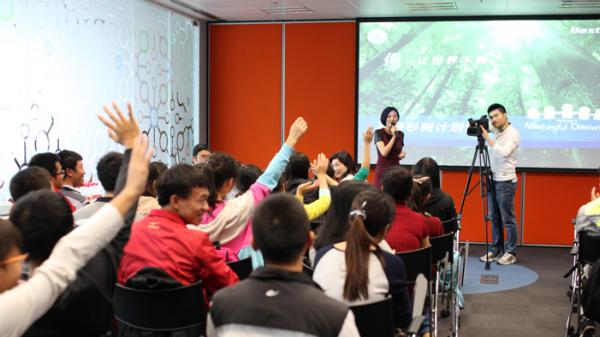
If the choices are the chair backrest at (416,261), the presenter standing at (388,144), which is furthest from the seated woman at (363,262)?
the presenter standing at (388,144)

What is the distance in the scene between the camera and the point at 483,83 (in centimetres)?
780

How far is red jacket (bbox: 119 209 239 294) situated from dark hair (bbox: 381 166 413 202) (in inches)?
47.9

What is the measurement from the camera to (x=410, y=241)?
342 centimetres

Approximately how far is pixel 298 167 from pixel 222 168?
127 centimetres

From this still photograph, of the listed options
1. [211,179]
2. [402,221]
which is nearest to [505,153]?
[402,221]

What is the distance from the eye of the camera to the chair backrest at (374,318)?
2.23 metres

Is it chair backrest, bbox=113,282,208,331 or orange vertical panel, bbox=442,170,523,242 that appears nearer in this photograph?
chair backrest, bbox=113,282,208,331

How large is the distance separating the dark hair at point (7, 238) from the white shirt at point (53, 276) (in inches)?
3.3

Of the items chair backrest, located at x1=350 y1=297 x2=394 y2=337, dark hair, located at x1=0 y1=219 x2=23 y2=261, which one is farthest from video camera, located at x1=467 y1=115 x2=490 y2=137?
dark hair, located at x1=0 y1=219 x2=23 y2=261

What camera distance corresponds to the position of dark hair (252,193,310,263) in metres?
1.70

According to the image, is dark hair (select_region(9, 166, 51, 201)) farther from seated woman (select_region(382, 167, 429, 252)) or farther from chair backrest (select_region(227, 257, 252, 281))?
seated woman (select_region(382, 167, 429, 252))

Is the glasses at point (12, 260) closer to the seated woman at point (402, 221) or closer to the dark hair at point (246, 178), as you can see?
the seated woman at point (402, 221)

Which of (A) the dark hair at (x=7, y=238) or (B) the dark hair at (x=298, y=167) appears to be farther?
(B) the dark hair at (x=298, y=167)

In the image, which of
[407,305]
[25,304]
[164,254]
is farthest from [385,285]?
[25,304]
